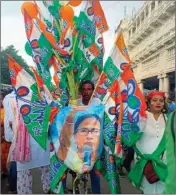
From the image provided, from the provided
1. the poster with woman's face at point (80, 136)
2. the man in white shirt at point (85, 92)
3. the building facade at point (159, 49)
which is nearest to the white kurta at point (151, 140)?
the poster with woman's face at point (80, 136)

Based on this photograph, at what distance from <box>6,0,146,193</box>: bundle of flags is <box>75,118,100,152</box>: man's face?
4.9 inches

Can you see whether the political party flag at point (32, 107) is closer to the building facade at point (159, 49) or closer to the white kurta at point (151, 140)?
the white kurta at point (151, 140)

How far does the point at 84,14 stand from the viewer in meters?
3.99

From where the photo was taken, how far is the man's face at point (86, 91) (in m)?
3.67

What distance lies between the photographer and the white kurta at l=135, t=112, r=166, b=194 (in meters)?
3.17

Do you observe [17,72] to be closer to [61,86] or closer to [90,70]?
[61,86]

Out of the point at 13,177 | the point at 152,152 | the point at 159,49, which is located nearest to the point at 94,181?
the point at 152,152

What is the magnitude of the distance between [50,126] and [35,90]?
38 cm

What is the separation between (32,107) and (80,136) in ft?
1.83

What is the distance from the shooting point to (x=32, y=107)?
11.0 ft


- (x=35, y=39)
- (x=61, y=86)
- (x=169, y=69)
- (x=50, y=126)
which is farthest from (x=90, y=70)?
(x=169, y=69)

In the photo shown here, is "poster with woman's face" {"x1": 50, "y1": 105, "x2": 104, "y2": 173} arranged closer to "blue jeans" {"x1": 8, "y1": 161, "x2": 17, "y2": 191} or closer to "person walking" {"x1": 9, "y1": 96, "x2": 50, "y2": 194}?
"person walking" {"x1": 9, "y1": 96, "x2": 50, "y2": 194}

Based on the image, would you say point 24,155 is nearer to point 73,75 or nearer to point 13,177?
point 13,177

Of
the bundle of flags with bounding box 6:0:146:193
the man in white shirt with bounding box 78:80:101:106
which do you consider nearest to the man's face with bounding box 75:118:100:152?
the bundle of flags with bounding box 6:0:146:193
